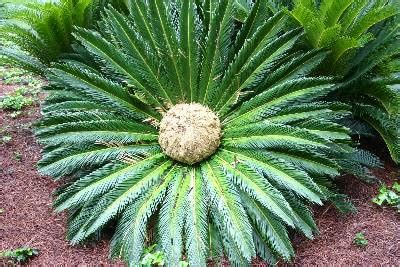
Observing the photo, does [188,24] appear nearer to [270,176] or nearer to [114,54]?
[114,54]

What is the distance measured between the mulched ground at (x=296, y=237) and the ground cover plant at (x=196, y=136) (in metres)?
0.16

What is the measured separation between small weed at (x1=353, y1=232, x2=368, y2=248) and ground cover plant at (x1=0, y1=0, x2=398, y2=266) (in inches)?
9.5

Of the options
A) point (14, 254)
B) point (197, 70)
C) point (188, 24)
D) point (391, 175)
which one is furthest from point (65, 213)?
point (391, 175)

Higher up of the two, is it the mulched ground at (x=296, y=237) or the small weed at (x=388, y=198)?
the small weed at (x=388, y=198)

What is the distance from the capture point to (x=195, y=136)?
11.7 feet

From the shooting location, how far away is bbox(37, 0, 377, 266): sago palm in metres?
3.17

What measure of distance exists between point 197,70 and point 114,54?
74cm

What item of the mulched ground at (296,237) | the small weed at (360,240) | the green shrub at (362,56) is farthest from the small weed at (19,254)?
the green shrub at (362,56)

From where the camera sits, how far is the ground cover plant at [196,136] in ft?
10.4

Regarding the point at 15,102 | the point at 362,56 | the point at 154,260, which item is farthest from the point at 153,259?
the point at 15,102

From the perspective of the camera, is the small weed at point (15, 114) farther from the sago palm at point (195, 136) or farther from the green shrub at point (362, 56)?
the green shrub at point (362, 56)

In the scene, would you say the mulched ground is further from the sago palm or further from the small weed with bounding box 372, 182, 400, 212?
the sago palm

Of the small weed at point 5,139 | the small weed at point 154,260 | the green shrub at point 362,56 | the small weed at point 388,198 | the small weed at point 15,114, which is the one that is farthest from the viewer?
the small weed at point 15,114

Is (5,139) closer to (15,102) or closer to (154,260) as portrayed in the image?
(15,102)
